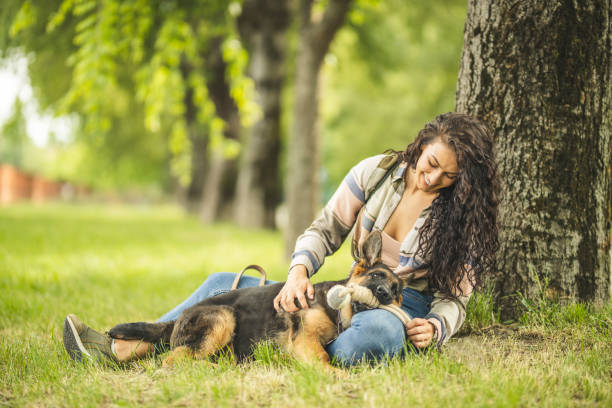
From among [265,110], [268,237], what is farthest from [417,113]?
[268,237]

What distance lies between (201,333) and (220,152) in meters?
14.4

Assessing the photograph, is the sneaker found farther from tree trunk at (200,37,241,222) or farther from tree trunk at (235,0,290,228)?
tree trunk at (200,37,241,222)

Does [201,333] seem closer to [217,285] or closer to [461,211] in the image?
[217,285]

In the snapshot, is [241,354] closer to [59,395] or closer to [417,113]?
[59,395]

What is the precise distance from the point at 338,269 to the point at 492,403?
4938 millimetres

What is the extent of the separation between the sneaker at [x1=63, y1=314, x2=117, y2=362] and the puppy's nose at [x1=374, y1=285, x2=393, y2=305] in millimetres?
1862

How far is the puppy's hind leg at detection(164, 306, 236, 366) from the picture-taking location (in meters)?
3.21

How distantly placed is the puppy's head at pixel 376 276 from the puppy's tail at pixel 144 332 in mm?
1373

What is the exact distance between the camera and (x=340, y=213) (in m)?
3.60

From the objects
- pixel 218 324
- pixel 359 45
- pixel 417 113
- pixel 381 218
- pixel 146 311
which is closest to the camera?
pixel 218 324

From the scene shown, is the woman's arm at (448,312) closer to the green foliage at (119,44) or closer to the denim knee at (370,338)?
the denim knee at (370,338)

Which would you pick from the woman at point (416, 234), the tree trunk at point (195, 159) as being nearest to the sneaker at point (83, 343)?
the woman at point (416, 234)

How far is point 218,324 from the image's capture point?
3248mm

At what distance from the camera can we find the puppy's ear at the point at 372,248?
316 centimetres
